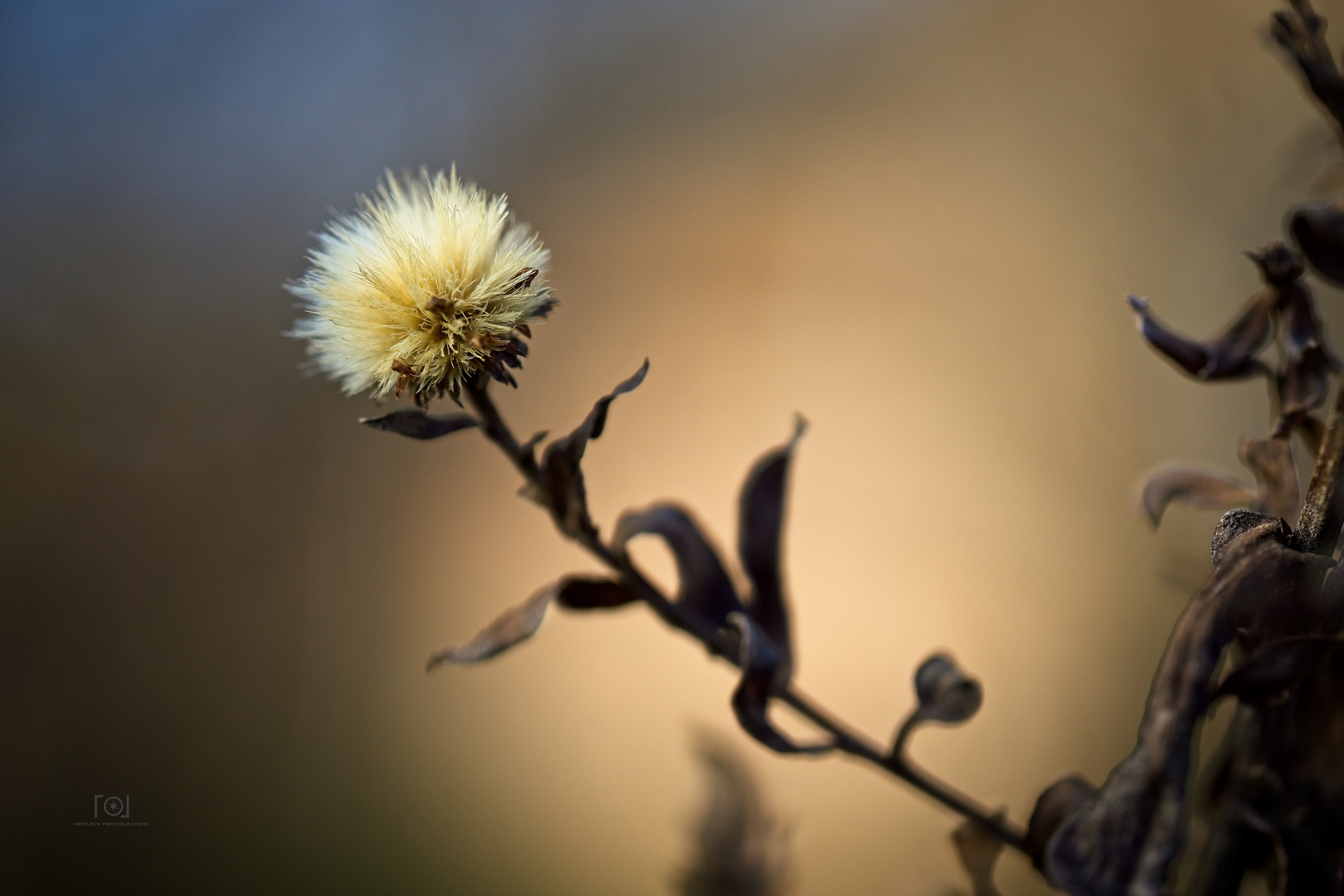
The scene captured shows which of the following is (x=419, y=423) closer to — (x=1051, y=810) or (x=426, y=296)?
(x=426, y=296)

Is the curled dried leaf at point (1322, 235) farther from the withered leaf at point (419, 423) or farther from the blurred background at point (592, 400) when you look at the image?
the blurred background at point (592, 400)

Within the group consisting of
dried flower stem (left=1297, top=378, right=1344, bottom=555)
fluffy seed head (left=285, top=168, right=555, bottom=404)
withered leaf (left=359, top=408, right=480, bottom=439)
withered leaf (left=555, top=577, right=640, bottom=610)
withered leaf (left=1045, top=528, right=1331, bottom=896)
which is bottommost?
withered leaf (left=1045, top=528, right=1331, bottom=896)

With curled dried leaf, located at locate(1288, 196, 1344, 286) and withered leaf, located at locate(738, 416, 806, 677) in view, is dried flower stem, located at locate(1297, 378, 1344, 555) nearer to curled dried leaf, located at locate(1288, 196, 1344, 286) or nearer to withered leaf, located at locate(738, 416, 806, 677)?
curled dried leaf, located at locate(1288, 196, 1344, 286)

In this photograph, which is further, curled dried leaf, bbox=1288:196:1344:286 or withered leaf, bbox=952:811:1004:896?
withered leaf, bbox=952:811:1004:896

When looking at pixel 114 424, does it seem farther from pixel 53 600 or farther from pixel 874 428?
pixel 874 428
